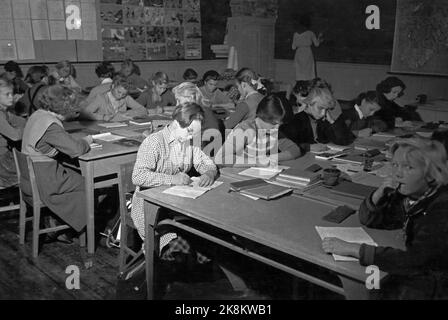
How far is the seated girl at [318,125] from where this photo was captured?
3.72m

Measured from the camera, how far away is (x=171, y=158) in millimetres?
2785

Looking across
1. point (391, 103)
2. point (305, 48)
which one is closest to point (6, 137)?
point (391, 103)

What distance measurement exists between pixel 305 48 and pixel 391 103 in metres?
4.66

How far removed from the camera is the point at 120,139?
3789 mm

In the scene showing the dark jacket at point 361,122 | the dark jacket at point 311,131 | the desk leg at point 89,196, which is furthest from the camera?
the dark jacket at point 361,122

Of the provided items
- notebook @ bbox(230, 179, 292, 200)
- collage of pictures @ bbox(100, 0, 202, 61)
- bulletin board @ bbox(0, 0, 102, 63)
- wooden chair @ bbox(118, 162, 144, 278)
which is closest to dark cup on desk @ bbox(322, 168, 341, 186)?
notebook @ bbox(230, 179, 292, 200)

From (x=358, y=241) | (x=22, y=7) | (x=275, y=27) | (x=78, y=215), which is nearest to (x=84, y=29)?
(x=22, y=7)

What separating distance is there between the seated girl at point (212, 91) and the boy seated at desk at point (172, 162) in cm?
315

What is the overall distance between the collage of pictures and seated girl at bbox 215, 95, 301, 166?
5.34 metres

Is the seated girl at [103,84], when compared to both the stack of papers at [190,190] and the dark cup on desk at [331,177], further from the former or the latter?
the dark cup on desk at [331,177]

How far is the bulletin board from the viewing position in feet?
22.4

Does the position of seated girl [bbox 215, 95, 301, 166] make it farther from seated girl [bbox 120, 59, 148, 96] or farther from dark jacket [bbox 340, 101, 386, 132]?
seated girl [bbox 120, 59, 148, 96]

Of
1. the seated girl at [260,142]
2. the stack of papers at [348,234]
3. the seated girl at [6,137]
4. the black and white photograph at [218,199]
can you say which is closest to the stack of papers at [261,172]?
the black and white photograph at [218,199]

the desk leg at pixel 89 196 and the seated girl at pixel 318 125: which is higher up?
the seated girl at pixel 318 125
